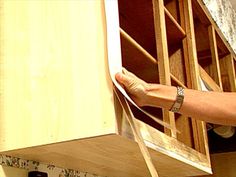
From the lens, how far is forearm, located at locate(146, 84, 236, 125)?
1024mm

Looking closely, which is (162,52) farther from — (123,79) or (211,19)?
(211,19)

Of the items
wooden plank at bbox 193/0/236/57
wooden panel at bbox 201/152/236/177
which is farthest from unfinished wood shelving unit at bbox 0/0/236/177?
wooden panel at bbox 201/152/236/177

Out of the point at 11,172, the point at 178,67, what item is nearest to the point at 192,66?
the point at 178,67

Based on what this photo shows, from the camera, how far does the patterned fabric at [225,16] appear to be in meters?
2.15

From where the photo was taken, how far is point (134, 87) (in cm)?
94

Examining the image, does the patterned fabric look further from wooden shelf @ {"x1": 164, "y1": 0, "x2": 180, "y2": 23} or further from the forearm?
the forearm

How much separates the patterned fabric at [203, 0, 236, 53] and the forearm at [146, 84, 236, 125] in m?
1.01

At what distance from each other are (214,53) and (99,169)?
103cm

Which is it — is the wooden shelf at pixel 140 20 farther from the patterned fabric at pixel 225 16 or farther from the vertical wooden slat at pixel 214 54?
the vertical wooden slat at pixel 214 54

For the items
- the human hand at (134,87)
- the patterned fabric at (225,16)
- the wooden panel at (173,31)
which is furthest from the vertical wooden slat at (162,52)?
the patterned fabric at (225,16)

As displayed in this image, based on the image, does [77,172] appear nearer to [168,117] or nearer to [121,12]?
[168,117]

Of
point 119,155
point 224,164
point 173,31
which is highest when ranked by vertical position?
point 173,31

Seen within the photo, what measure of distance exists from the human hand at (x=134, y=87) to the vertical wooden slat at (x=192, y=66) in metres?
0.64

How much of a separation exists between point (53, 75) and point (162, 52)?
1.58ft
